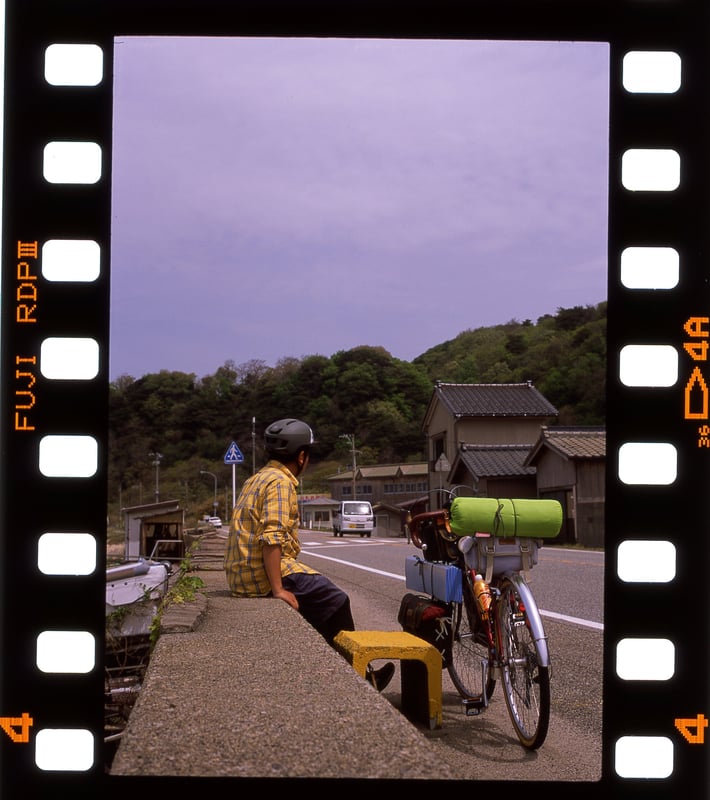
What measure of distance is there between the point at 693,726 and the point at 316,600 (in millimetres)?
2392

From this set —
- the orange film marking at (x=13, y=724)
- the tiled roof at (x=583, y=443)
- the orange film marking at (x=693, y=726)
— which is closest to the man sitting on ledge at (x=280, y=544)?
the tiled roof at (x=583, y=443)

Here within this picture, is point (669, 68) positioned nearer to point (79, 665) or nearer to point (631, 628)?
point (631, 628)

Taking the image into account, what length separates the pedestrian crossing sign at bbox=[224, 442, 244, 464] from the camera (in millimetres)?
3027

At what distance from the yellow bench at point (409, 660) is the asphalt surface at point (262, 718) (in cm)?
51

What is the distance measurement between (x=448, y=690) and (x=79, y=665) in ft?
10.8

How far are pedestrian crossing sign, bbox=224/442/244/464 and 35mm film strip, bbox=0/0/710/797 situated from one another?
4.27 feet

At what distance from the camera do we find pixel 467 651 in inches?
167

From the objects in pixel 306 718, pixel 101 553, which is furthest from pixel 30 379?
pixel 306 718

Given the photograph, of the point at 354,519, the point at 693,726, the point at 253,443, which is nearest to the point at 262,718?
the point at 693,726

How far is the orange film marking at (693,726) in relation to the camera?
171 cm

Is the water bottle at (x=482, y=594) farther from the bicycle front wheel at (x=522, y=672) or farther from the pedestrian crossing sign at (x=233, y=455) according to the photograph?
the pedestrian crossing sign at (x=233, y=455)

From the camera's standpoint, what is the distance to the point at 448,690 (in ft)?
15.5

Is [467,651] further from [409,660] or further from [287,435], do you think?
[287,435]

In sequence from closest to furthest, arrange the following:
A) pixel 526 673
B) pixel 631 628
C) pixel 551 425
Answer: pixel 631 628, pixel 551 425, pixel 526 673
